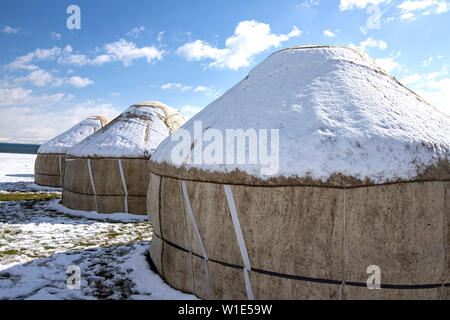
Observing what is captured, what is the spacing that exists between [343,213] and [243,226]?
30.2 inches

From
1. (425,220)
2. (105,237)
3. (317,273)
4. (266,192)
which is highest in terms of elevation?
(266,192)

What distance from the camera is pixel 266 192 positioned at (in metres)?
2.23

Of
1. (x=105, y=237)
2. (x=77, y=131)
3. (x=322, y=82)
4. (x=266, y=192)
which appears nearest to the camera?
(x=266, y=192)

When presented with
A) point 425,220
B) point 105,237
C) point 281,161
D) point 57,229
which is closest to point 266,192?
point 281,161

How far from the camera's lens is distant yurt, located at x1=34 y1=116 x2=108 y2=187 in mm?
10586

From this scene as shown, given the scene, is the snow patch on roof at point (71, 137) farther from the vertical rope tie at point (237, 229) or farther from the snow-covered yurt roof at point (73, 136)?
the vertical rope tie at point (237, 229)

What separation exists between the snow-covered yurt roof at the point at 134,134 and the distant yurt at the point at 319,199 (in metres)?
3.71

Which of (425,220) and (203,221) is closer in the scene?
(425,220)

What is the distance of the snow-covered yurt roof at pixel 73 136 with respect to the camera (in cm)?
1067

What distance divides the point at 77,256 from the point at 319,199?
11.0 ft

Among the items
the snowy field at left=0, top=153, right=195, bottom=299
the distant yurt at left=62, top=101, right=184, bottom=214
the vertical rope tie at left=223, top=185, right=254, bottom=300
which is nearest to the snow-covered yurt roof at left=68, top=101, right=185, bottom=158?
the distant yurt at left=62, top=101, right=184, bottom=214

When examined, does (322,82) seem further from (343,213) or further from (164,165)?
(164,165)

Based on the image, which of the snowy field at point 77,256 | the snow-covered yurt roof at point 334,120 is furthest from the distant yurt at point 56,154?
the snow-covered yurt roof at point 334,120

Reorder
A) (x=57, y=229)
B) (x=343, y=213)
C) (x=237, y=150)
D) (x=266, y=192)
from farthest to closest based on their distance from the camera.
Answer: (x=57, y=229) < (x=237, y=150) < (x=266, y=192) < (x=343, y=213)
